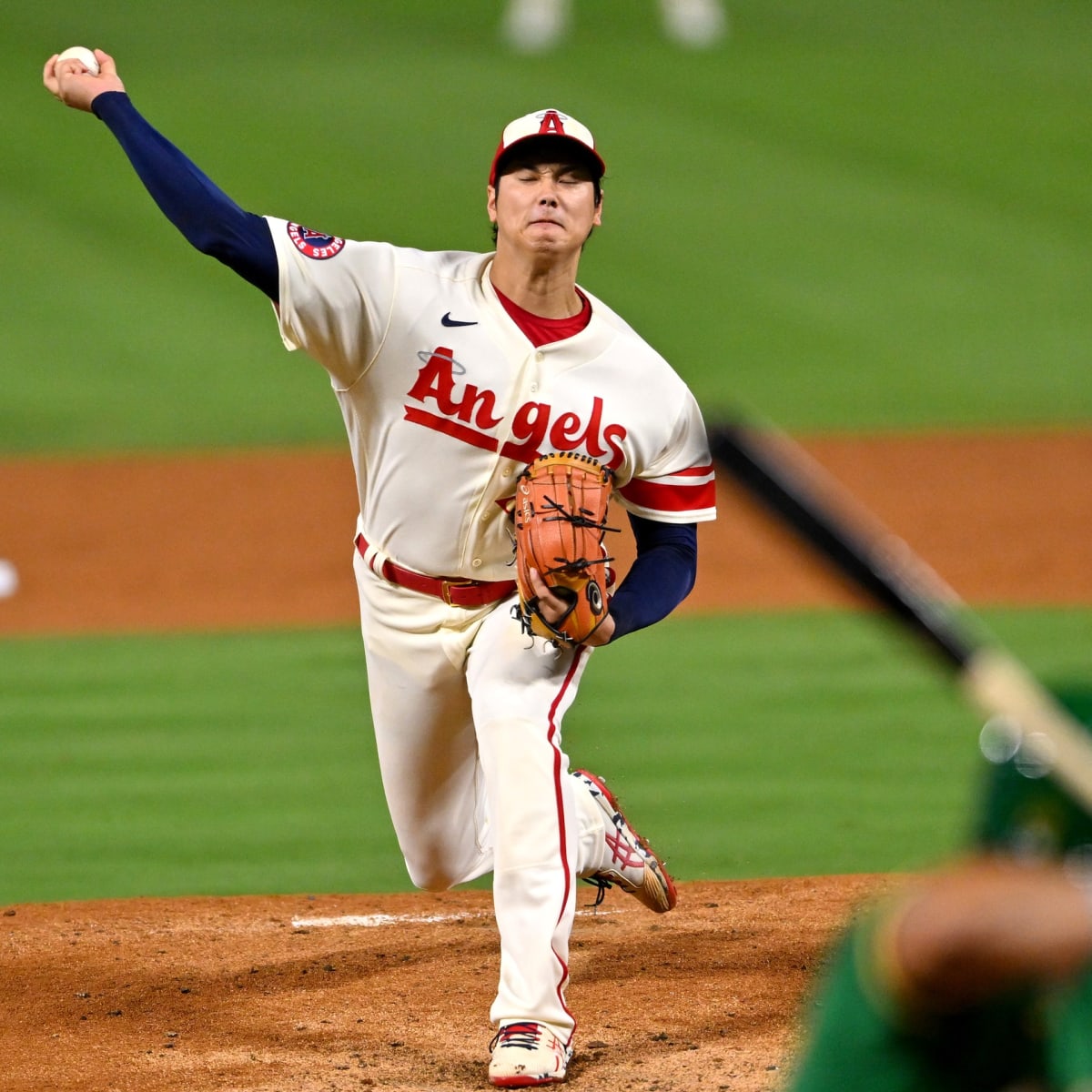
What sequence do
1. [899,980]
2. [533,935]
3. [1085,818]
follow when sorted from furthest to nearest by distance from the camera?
[533,935] < [1085,818] < [899,980]

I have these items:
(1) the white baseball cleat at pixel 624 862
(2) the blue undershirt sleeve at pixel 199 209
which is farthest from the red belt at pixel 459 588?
(2) the blue undershirt sleeve at pixel 199 209

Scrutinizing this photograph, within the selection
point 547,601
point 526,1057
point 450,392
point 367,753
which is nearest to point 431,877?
point 526,1057

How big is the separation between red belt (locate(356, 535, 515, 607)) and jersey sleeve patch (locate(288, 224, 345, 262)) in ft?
2.69

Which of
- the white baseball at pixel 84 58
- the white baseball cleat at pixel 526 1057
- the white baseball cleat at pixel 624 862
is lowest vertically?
the white baseball cleat at pixel 526 1057

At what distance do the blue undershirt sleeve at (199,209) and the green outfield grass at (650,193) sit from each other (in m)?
9.21

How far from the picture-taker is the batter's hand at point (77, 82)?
14.8 feet

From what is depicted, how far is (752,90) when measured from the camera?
65.1 ft

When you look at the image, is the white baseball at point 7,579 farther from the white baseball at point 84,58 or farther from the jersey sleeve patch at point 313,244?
the jersey sleeve patch at point 313,244

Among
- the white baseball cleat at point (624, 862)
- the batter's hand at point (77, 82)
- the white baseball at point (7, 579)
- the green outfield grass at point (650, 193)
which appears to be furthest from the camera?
the green outfield grass at point (650, 193)

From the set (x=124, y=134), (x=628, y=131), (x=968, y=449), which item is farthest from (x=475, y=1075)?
(x=628, y=131)

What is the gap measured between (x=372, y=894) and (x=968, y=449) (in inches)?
324

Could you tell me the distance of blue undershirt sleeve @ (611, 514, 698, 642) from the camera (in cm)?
443

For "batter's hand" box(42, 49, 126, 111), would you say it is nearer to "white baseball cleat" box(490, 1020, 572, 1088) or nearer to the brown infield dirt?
the brown infield dirt

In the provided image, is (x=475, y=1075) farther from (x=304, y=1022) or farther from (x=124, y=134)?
(x=124, y=134)
